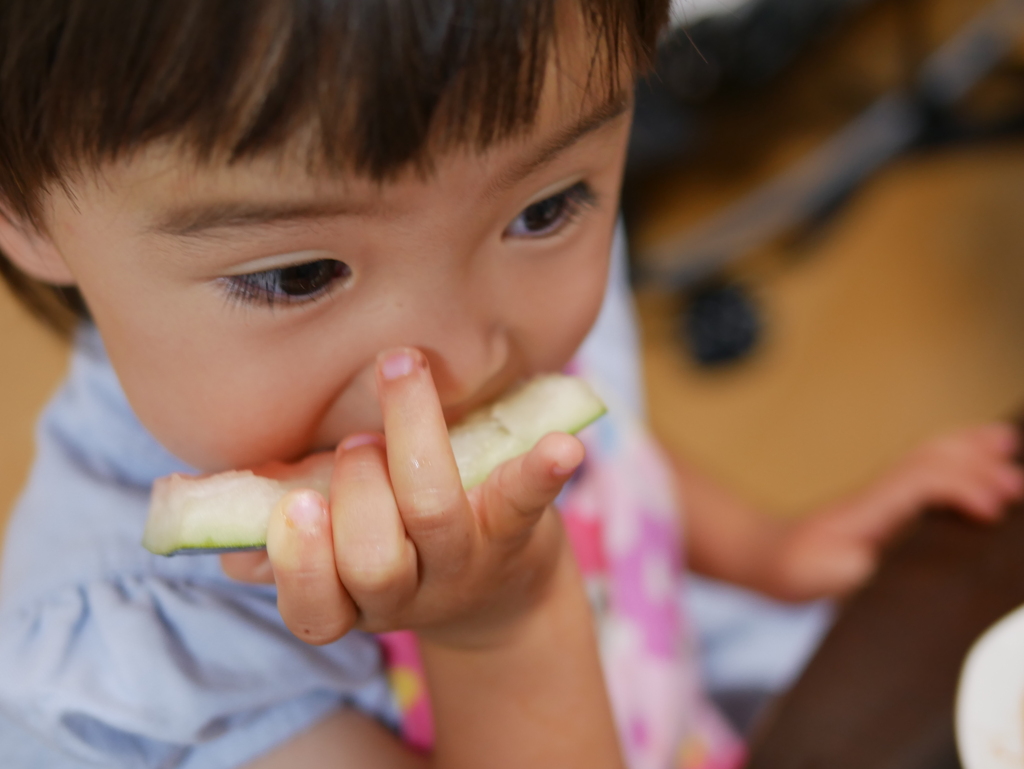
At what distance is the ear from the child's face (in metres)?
0.03

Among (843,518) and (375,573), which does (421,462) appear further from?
(843,518)

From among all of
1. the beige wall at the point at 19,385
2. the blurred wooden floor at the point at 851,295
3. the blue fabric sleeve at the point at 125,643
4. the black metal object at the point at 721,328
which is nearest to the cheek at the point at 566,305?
the blue fabric sleeve at the point at 125,643

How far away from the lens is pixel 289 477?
576mm

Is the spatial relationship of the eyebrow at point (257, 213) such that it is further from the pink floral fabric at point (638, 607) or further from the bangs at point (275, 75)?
the pink floral fabric at point (638, 607)

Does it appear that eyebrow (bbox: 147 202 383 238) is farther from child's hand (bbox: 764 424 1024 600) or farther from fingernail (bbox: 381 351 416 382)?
child's hand (bbox: 764 424 1024 600)

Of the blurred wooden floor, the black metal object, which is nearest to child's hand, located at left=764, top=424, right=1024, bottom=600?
the blurred wooden floor

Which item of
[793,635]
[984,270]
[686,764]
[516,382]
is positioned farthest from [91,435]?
[984,270]

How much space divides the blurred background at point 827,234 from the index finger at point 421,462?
146 centimetres

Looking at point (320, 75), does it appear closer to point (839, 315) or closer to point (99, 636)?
point (99, 636)

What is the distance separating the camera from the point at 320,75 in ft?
1.38

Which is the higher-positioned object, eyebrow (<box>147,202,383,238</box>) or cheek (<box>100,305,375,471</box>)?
eyebrow (<box>147,202,383,238</box>)

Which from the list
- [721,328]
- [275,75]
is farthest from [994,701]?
[721,328]

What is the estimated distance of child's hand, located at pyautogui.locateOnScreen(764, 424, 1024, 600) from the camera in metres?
0.87

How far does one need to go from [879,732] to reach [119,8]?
0.65 metres
